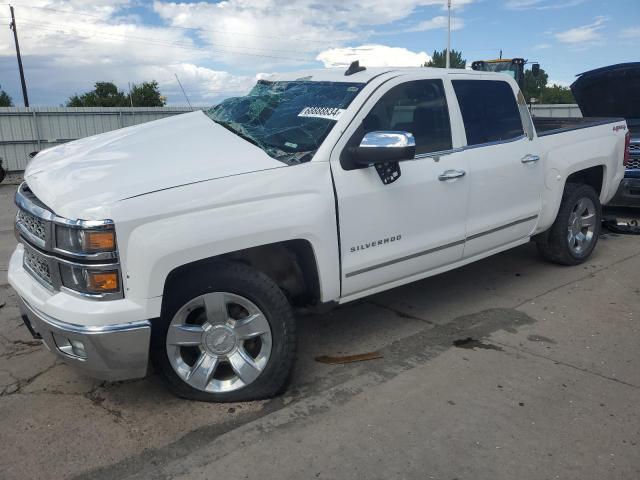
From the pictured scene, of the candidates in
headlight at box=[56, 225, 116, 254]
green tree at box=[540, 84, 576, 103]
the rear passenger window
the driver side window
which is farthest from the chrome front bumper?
green tree at box=[540, 84, 576, 103]

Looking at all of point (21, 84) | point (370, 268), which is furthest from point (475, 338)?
point (21, 84)

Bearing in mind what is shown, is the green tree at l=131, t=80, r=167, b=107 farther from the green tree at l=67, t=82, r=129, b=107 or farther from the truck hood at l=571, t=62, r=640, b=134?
the truck hood at l=571, t=62, r=640, b=134

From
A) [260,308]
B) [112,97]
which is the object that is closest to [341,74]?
[260,308]

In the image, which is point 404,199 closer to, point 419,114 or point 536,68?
point 419,114

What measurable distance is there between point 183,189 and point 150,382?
137 centimetres

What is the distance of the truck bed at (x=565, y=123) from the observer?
18.4 ft

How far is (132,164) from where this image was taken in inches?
128

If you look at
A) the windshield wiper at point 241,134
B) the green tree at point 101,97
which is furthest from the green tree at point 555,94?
Answer: the windshield wiper at point 241,134

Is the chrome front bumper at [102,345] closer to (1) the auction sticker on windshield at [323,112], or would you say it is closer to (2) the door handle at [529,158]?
(1) the auction sticker on windshield at [323,112]

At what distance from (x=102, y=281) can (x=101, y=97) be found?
40.9 meters

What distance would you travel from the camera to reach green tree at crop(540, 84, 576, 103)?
77312 mm

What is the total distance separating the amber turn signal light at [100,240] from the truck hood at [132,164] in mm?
82

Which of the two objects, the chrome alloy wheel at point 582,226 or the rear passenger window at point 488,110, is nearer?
the rear passenger window at point 488,110

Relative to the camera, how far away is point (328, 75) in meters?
4.32
